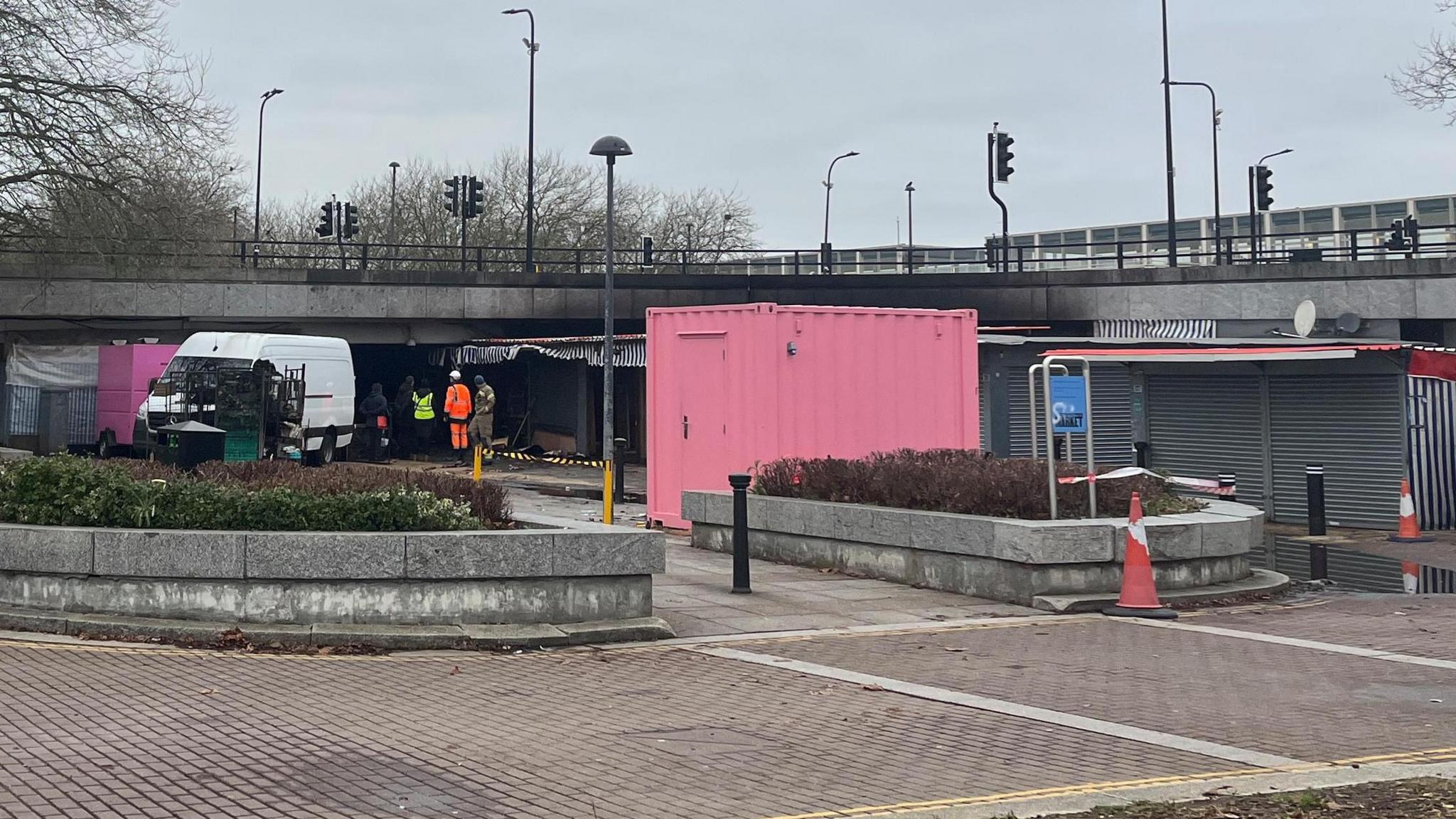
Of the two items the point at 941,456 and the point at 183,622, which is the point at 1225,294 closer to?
the point at 941,456

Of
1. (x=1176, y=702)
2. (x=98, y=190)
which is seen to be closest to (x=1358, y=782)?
(x=1176, y=702)

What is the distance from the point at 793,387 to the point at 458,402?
563 inches

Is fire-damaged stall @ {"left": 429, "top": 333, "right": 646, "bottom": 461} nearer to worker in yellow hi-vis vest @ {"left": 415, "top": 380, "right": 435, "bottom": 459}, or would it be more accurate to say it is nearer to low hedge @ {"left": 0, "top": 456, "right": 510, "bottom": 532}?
worker in yellow hi-vis vest @ {"left": 415, "top": 380, "right": 435, "bottom": 459}

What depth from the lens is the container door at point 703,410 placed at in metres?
17.8

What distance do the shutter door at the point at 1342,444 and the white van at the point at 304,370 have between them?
57.3ft

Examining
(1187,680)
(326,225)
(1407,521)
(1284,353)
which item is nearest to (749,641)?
(1187,680)

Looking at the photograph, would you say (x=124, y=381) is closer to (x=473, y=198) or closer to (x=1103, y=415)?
(x=473, y=198)

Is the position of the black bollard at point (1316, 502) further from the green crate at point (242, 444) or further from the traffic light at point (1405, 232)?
the traffic light at point (1405, 232)

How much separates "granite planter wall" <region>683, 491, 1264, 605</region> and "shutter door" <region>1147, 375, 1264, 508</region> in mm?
7099

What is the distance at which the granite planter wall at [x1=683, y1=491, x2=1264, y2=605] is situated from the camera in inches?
491

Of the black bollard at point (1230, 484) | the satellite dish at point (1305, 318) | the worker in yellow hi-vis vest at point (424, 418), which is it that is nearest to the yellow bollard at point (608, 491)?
the black bollard at point (1230, 484)

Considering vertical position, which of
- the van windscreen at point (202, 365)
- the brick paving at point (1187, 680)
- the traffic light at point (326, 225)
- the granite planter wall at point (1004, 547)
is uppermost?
the traffic light at point (326, 225)

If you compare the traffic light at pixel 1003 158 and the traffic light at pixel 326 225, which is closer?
the traffic light at pixel 1003 158

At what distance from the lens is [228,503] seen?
34.4 ft
